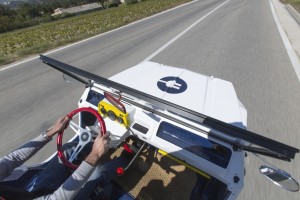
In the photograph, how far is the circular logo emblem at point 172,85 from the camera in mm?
3283

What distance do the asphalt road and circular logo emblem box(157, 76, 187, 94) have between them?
5.69ft

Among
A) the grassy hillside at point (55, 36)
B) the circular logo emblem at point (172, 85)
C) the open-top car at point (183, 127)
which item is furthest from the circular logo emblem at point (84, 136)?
the grassy hillside at point (55, 36)

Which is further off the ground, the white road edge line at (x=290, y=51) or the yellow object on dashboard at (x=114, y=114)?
the yellow object on dashboard at (x=114, y=114)

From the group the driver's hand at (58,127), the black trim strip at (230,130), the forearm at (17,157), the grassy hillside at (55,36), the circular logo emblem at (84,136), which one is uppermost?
the black trim strip at (230,130)

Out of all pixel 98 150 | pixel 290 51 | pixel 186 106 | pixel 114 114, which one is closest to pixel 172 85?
pixel 186 106

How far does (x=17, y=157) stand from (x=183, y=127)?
1832 millimetres

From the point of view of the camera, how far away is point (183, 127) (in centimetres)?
260

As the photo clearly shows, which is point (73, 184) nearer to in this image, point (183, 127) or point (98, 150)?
point (98, 150)

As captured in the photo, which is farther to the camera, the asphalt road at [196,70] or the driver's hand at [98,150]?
the asphalt road at [196,70]

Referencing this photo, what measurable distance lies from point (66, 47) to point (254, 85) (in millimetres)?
8539

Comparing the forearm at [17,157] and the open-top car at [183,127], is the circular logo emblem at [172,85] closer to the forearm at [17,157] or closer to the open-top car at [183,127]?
the open-top car at [183,127]

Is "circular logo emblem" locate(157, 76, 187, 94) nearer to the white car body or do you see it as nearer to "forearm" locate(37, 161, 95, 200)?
the white car body

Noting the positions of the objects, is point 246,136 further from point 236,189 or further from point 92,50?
point 92,50

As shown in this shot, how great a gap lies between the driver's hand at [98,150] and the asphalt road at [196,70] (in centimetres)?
228
